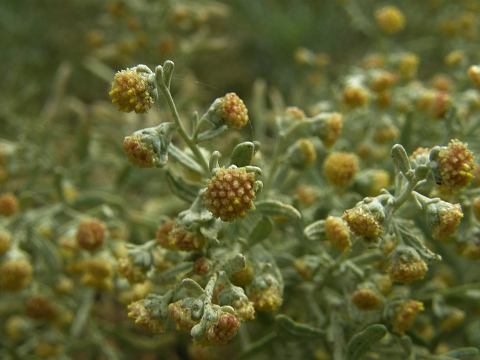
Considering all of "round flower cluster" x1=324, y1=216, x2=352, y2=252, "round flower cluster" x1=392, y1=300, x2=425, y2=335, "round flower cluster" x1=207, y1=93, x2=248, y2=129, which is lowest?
"round flower cluster" x1=392, y1=300, x2=425, y2=335

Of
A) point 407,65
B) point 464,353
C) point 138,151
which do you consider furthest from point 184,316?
point 407,65

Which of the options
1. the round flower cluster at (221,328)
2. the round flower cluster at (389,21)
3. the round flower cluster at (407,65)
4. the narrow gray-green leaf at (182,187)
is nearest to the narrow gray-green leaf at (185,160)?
the narrow gray-green leaf at (182,187)

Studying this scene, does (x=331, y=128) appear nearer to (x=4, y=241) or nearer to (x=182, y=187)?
(x=182, y=187)

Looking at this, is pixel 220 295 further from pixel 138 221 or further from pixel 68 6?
pixel 68 6

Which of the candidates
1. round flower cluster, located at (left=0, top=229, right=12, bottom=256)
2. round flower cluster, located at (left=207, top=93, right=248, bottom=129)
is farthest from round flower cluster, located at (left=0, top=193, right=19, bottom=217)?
round flower cluster, located at (left=207, top=93, right=248, bottom=129)

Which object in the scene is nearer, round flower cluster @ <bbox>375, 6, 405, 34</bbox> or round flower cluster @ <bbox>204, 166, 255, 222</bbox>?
round flower cluster @ <bbox>204, 166, 255, 222</bbox>

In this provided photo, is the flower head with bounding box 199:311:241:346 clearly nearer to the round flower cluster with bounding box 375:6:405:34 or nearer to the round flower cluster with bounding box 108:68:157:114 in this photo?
the round flower cluster with bounding box 108:68:157:114
